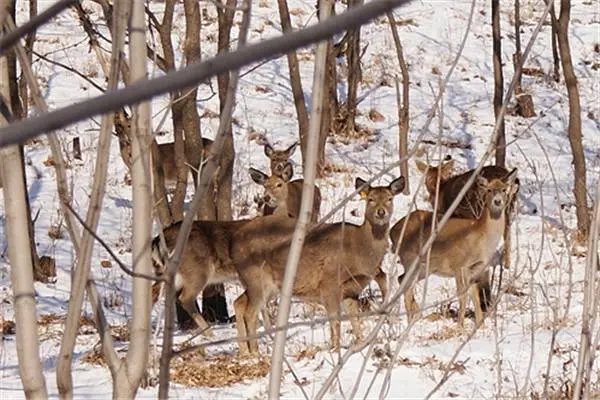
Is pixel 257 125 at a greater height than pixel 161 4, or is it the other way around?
pixel 161 4

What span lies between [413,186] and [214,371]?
1066 cm

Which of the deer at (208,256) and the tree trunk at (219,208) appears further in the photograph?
the tree trunk at (219,208)

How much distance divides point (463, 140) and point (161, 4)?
8562 millimetres

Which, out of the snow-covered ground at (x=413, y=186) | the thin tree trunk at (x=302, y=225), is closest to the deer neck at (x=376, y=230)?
the snow-covered ground at (x=413, y=186)

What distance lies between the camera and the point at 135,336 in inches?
97.9

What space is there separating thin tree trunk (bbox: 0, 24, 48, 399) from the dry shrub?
4697 millimetres

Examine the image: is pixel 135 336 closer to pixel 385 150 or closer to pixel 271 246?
pixel 271 246

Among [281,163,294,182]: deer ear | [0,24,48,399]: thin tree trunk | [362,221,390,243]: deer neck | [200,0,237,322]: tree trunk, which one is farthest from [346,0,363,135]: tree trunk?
[0,24,48,399]: thin tree trunk

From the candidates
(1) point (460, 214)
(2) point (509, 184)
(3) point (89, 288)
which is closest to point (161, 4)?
(1) point (460, 214)

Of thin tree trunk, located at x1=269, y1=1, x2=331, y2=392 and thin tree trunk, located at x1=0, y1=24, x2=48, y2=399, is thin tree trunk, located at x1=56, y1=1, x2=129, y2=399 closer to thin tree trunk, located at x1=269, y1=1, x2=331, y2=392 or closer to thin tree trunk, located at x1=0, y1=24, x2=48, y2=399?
thin tree trunk, located at x1=0, y1=24, x2=48, y2=399

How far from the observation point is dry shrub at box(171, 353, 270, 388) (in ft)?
24.2

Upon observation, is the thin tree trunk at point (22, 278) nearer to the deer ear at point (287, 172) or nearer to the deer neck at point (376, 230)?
the deer neck at point (376, 230)

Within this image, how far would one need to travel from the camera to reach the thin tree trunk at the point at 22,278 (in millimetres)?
Answer: 2498

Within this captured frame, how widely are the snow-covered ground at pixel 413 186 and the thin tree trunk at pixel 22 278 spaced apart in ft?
3.38
